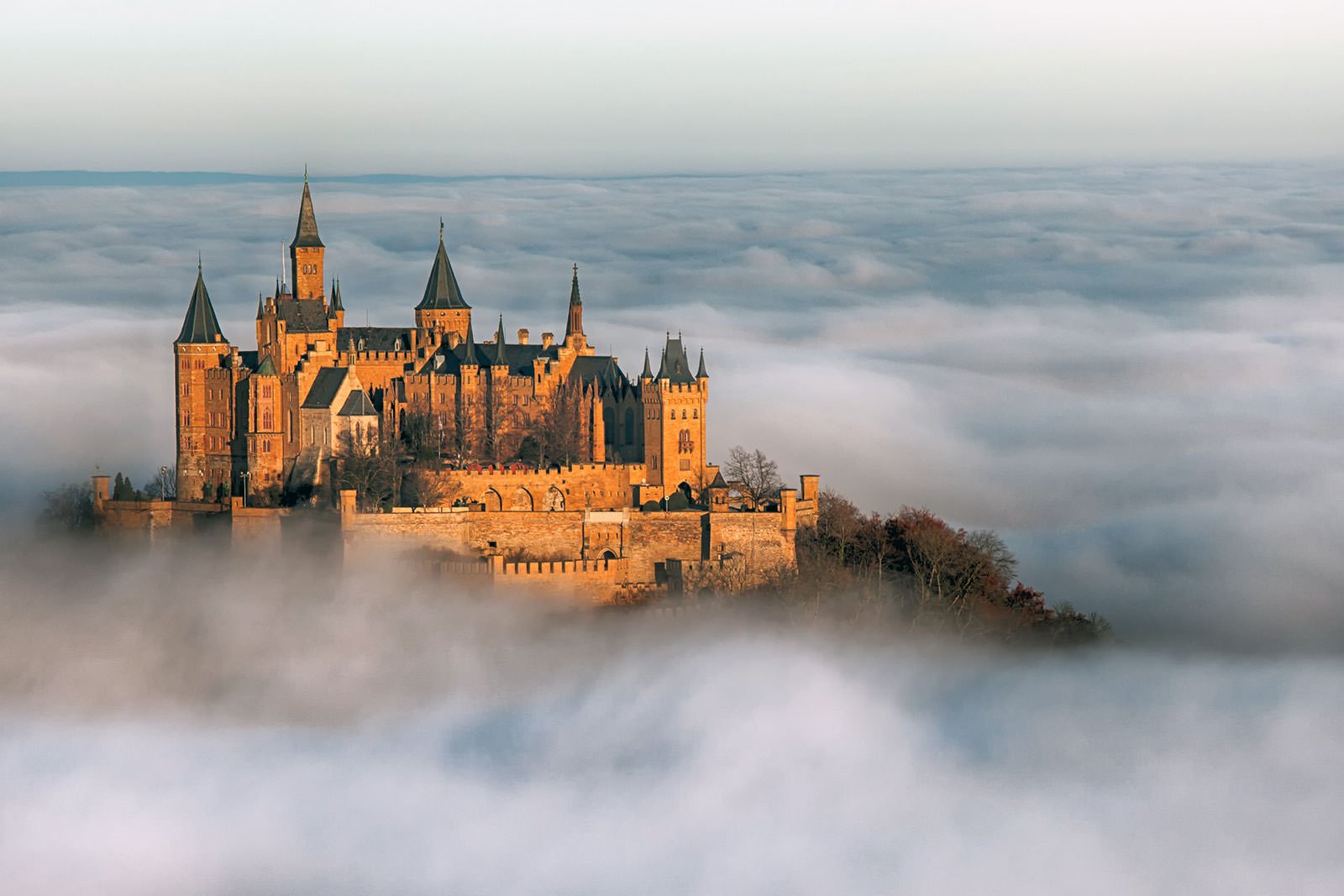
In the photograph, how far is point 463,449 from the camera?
143250 mm

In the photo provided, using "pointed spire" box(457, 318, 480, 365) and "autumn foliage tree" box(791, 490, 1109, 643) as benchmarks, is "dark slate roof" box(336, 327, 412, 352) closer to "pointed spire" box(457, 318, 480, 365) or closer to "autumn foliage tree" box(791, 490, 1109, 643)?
"pointed spire" box(457, 318, 480, 365)

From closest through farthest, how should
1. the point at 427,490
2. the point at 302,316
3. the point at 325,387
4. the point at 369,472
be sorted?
the point at 427,490 → the point at 369,472 → the point at 325,387 → the point at 302,316

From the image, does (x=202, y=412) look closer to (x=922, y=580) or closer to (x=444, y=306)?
(x=444, y=306)

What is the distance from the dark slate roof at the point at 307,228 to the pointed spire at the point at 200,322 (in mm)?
3490

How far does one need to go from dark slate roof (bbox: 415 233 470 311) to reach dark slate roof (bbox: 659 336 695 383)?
9.34m

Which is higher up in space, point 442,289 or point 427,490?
point 442,289

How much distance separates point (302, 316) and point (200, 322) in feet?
9.84

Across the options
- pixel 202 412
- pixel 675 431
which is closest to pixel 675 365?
pixel 675 431

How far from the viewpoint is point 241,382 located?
144 metres

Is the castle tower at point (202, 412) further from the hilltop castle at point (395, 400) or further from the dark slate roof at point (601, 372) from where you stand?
the dark slate roof at point (601, 372)

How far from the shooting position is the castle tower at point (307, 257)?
147000 mm

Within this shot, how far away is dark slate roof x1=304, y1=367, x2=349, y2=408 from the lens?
468ft

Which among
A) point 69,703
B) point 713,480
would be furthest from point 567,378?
point 69,703

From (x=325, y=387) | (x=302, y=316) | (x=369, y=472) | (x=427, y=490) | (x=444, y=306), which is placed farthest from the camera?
(x=444, y=306)
